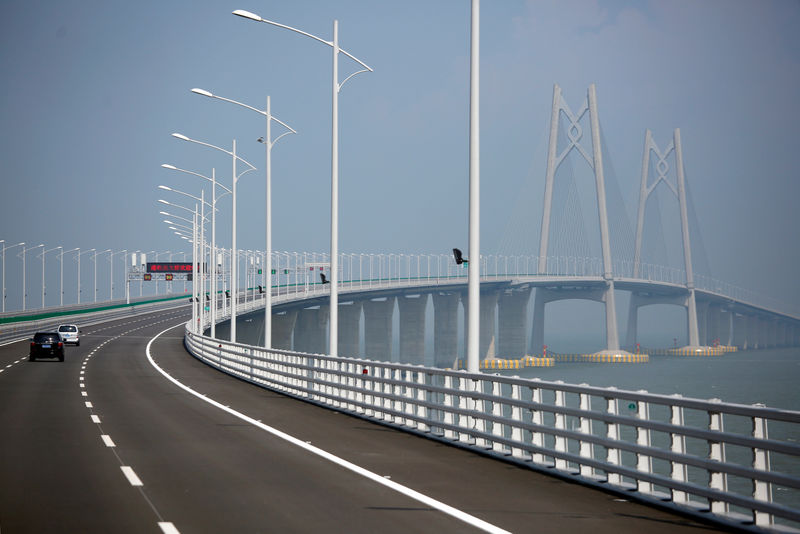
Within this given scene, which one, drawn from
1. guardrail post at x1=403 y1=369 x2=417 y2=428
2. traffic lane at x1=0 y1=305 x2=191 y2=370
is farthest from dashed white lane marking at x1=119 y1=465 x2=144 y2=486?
traffic lane at x1=0 y1=305 x2=191 y2=370

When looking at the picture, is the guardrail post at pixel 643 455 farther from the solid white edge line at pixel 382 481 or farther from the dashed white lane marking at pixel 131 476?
the dashed white lane marking at pixel 131 476

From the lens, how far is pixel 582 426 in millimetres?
12359

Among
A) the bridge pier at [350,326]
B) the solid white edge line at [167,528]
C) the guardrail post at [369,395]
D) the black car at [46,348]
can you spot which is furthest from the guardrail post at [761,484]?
the bridge pier at [350,326]

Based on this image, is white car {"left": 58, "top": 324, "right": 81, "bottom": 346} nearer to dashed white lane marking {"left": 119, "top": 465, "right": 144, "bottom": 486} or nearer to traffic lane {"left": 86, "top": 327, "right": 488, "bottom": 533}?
traffic lane {"left": 86, "top": 327, "right": 488, "bottom": 533}

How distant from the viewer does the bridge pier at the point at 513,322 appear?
134 metres

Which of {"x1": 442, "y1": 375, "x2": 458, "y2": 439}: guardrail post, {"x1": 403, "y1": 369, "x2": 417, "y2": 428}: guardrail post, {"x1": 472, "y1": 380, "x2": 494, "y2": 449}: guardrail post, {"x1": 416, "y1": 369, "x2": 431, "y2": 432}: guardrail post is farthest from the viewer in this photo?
{"x1": 403, "y1": 369, "x2": 417, "y2": 428}: guardrail post

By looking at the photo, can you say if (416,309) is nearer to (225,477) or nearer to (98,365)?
(98,365)

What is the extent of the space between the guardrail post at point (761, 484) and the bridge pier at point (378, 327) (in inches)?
4700

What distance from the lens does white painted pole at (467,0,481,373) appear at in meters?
17.1

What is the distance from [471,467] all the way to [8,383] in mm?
22962

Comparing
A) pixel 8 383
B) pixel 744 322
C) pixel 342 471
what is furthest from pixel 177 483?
pixel 744 322

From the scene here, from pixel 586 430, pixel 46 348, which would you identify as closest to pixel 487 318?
pixel 46 348

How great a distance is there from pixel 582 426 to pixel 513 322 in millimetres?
122897

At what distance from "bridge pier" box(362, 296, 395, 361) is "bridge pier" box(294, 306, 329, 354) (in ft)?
24.8
